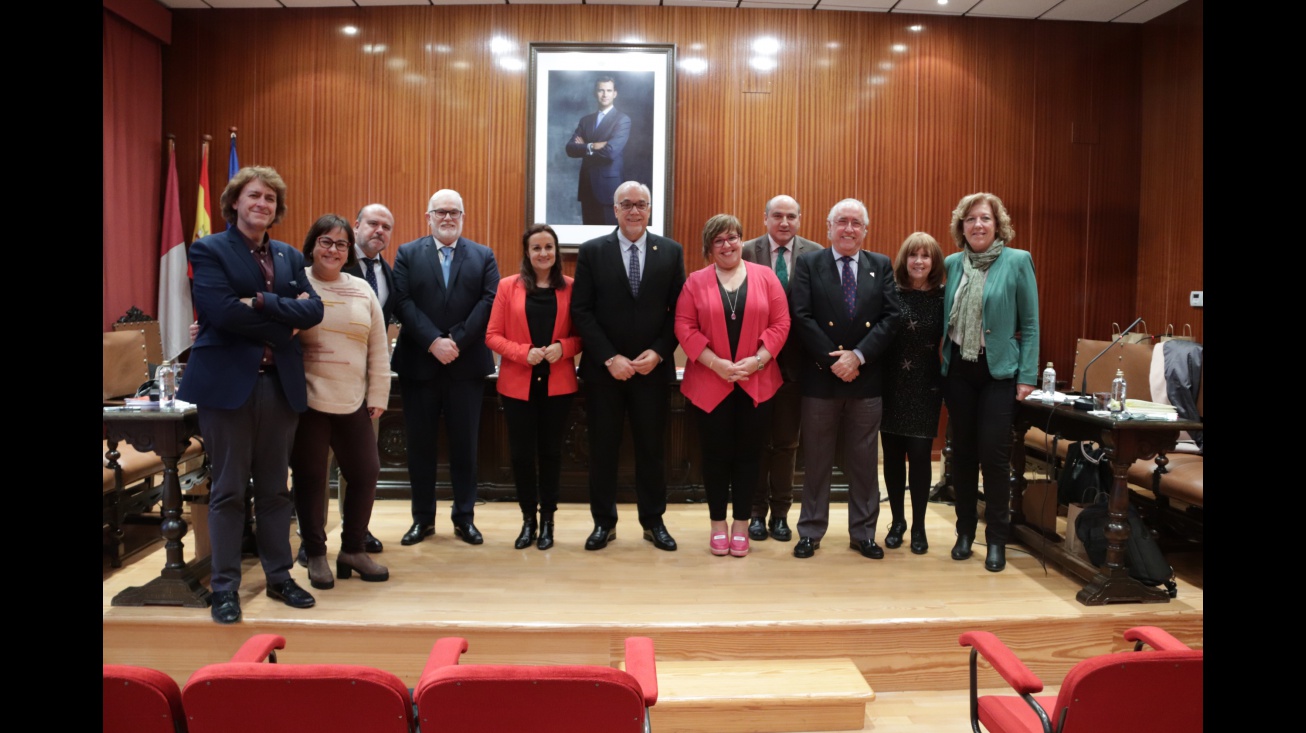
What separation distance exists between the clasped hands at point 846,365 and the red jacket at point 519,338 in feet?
3.57

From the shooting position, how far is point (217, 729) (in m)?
1.39

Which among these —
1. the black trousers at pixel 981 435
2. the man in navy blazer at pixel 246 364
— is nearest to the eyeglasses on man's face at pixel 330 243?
the man in navy blazer at pixel 246 364

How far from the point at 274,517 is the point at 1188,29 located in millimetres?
6512

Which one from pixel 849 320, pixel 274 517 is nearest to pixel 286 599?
pixel 274 517

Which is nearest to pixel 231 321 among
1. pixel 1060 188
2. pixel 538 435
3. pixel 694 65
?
pixel 538 435

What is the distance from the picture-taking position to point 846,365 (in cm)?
323

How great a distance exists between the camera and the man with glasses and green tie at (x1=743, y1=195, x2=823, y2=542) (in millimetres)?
3611

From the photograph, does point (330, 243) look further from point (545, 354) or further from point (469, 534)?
point (469, 534)

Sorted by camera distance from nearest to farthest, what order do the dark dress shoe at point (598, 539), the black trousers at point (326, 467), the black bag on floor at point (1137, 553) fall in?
1. the black trousers at point (326, 467)
2. the black bag on floor at point (1137, 553)
3. the dark dress shoe at point (598, 539)

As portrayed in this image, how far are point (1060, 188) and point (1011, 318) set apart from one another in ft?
11.5

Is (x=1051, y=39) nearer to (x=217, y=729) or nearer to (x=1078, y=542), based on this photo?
(x=1078, y=542)

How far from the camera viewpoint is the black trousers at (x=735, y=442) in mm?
3287

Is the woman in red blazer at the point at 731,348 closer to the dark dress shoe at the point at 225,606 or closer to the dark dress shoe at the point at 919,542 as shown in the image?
the dark dress shoe at the point at 919,542

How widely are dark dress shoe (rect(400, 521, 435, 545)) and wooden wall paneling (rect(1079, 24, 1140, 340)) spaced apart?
5.14 metres
